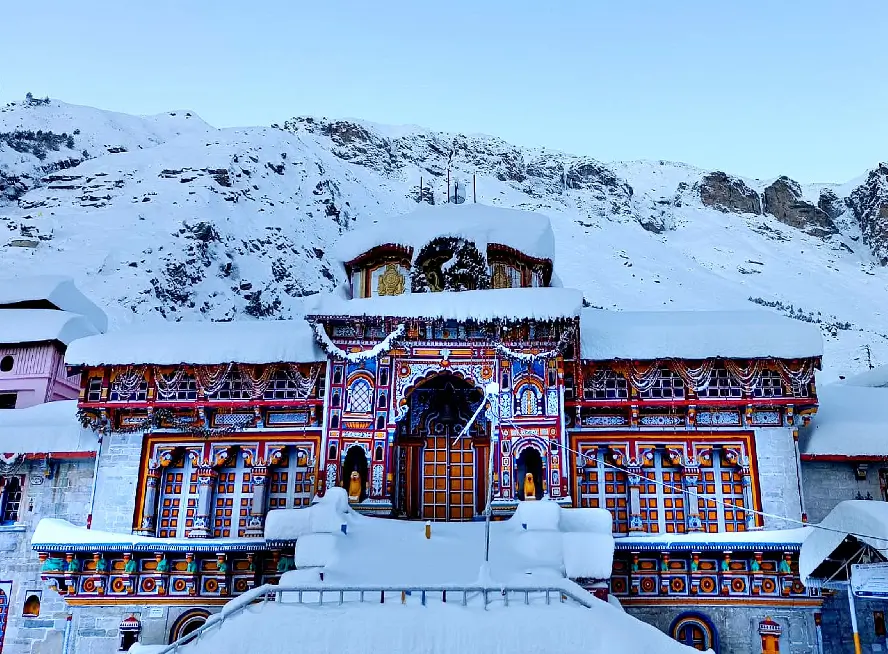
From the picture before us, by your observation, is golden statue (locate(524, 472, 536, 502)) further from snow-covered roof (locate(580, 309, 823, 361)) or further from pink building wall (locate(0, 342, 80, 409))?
pink building wall (locate(0, 342, 80, 409))

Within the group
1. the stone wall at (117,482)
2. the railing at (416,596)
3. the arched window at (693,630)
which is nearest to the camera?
the railing at (416,596)

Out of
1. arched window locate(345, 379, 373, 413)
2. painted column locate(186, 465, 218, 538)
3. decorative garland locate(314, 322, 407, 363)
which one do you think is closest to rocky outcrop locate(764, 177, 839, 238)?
decorative garland locate(314, 322, 407, 363)

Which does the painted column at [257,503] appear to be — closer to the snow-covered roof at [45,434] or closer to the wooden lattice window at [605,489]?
the snow-covered roof at [45,434]

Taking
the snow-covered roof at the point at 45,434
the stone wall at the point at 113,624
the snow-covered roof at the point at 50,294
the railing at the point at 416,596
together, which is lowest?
the stone wall at the point at 113,624

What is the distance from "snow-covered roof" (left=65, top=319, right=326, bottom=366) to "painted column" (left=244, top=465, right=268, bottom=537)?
106 inches

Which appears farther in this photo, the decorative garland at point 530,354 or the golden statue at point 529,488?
the decorative garland at point 530,354

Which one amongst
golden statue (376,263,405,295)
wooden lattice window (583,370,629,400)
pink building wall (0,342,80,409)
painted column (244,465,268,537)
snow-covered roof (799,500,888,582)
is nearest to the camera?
snow-covered roof (799,500,888,582)

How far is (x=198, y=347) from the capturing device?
18.5m

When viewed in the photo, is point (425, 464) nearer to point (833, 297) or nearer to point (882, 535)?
point (882, 535)

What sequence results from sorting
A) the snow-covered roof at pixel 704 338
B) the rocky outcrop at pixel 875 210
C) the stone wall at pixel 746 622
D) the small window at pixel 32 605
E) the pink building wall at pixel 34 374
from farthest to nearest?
1. the rocky outcrop at pixel 875 210
2. the pink building wall at pixel 34 374
3. the small window at pixel 32 605
4. the snow-covered roof at pixel 704 338
5. the stone wall at pixel 746 622

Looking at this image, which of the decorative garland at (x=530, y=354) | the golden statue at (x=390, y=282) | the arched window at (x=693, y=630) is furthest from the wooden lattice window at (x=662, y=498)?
the golden statue at (x=390, y=282)

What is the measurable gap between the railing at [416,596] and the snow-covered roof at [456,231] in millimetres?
9919

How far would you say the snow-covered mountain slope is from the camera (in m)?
52.1

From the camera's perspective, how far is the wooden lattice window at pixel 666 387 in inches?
724
